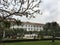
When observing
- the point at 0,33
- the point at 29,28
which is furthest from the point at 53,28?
the point at 0,33

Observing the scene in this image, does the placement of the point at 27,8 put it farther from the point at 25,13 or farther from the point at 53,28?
the point at 53,28

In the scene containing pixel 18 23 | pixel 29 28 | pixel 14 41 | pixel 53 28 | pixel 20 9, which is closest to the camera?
pixel 20 9

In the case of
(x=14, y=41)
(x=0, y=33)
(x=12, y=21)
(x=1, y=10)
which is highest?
(x=1, y=10)

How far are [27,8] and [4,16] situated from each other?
1.74 ft

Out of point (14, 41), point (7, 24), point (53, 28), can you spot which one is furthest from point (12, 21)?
point (53, 28)

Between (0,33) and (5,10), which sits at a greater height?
(5,10)

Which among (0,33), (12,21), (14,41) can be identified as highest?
(12,21)

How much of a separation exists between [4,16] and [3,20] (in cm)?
9

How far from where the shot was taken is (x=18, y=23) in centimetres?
413

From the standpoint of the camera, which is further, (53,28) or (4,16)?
(53,28)

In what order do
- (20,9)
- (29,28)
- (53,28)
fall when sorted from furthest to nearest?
(29,28) < (53,28) < (20,9)

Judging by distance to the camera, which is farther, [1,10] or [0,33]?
[0,33]

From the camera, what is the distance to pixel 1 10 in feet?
13.1

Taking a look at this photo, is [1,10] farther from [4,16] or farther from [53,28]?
[53,28]
